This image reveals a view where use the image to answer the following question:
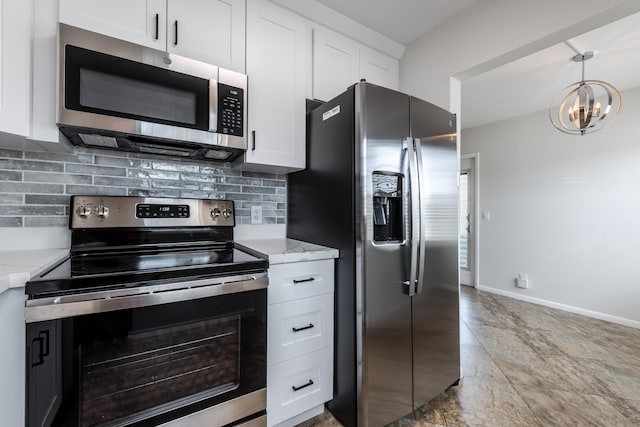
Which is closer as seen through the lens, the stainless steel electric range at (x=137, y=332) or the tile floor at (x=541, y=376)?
the stainless steel electric range at (x=137, y=332)

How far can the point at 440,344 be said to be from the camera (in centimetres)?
161

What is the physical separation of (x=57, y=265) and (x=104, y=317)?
1.18ft

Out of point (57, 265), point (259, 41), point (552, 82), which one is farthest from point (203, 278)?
point (552, 82)

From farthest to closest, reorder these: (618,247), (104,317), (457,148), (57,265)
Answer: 1. (618,247)
2. (457,148)
3. (57,265)
4. (104,317)

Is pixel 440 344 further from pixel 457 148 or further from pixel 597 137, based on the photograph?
pixel 597 137

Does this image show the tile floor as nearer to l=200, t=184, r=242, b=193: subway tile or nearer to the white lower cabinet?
the white lower cabinet

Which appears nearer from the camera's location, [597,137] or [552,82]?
[552,82]

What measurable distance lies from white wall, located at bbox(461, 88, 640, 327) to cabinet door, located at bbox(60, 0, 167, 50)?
4255 mm

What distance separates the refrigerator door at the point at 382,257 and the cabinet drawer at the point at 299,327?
209 mm

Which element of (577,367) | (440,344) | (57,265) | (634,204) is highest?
(634,204)

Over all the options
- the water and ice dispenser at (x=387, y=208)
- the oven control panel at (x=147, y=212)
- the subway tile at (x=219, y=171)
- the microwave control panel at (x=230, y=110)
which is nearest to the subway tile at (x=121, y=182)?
the oven control panel at (x=147, y=212)

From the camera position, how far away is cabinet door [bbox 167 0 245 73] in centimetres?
136

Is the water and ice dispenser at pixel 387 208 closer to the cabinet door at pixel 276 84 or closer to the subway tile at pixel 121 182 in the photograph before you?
the cabinet door at pixel 276 84

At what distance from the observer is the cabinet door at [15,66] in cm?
101
